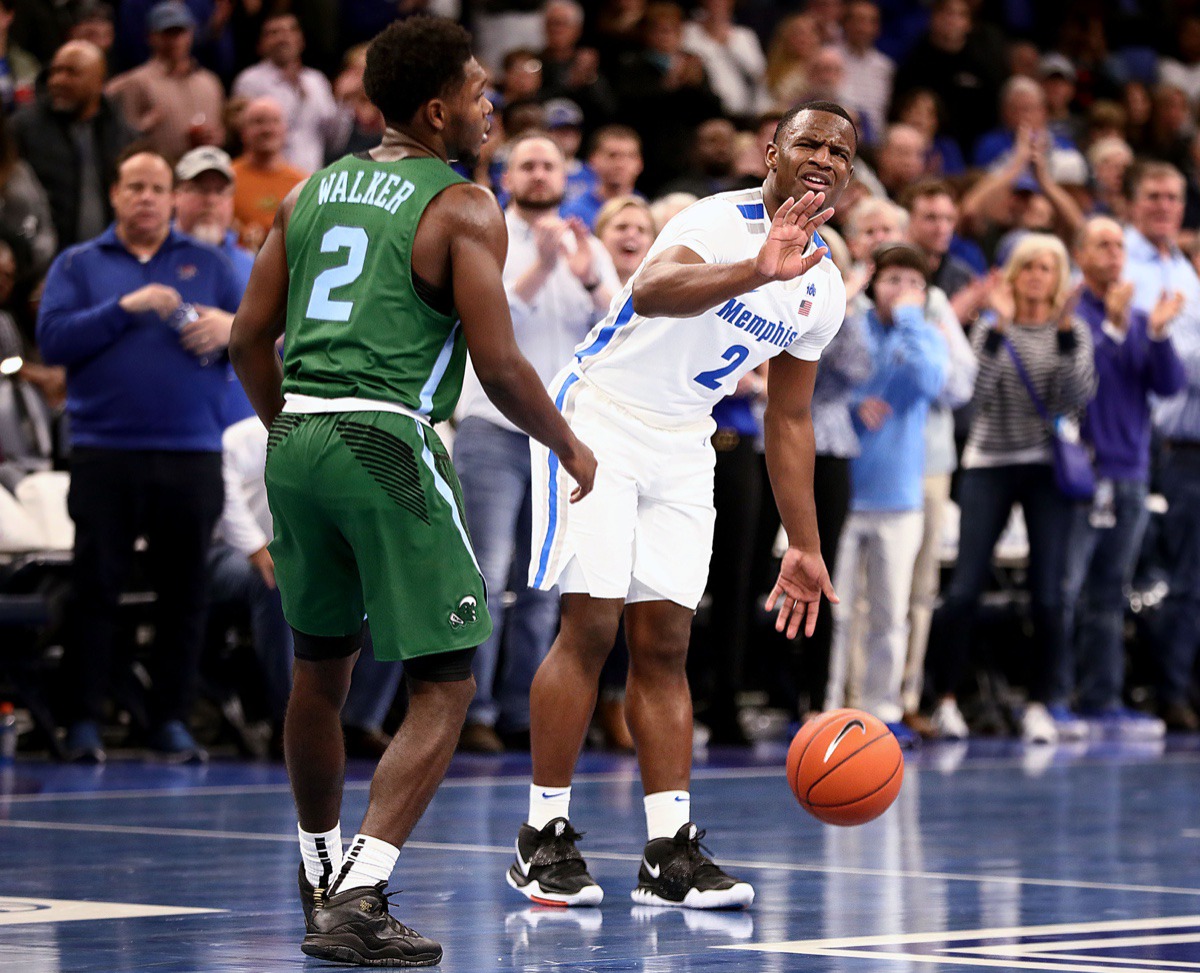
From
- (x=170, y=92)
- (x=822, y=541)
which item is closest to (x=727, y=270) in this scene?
(x=822, y=541)

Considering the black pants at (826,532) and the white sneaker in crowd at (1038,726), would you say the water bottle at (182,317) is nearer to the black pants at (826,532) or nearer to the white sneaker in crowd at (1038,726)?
the black pants at (826,532)

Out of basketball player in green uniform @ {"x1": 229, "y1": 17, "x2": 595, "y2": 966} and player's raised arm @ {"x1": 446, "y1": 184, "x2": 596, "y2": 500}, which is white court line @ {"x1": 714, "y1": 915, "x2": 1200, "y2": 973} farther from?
player's raised arm @ {"x1": 446, "y1": 184, "x2": 596, "y2": 500}

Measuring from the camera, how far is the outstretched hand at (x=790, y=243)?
5.63 metres

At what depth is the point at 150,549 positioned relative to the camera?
10.5 meters

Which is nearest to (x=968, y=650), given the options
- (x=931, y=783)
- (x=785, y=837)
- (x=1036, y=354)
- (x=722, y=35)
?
(x=1036, y=354)

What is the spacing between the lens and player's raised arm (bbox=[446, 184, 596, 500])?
510cm

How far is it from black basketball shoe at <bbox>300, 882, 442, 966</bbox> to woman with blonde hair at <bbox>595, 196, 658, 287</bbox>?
6294 millimetres

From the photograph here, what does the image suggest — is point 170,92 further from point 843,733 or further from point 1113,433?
point 843,733

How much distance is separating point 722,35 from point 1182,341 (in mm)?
5151

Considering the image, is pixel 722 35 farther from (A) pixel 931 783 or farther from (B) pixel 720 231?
(B) pixel 720 231

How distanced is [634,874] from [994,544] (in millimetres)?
6197

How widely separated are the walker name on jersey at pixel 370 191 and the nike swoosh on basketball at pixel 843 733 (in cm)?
226

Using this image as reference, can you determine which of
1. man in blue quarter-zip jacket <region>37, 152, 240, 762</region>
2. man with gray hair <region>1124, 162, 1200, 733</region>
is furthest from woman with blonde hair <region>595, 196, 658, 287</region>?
man with gray hair <region>1124, 162, 1200, 733</region>

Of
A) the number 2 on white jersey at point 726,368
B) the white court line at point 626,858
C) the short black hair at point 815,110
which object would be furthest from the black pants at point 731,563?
the short black hair at point 815,110
